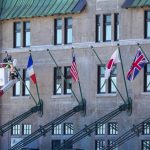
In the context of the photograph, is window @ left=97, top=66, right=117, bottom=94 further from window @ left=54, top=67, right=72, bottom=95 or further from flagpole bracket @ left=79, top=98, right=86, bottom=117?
window @ left=54, top=67, right=72, bottom=95

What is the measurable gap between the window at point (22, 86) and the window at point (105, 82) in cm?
602

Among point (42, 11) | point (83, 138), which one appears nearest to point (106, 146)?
point (83, 138)

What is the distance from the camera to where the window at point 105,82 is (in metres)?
90.9

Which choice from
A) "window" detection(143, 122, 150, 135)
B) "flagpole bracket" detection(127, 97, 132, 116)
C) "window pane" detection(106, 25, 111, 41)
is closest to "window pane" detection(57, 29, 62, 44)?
"window pane" detection(106, 25, 111, 41)

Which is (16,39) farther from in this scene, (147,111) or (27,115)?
(147,111)

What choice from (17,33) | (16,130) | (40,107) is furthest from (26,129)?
(17,33)

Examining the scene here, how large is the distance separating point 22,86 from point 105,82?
7.36 m

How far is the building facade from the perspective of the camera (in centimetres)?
8956

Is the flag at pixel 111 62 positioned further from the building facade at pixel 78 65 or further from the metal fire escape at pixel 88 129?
the metal fire escape at pixel 88 129

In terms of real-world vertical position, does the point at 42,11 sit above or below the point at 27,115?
above

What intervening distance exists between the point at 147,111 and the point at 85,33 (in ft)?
22.7

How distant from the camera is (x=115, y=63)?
8888cm

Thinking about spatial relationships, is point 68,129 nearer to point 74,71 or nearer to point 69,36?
point 74,71

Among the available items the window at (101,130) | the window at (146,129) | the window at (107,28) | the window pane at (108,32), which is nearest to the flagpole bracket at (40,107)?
the window at (101,130)
